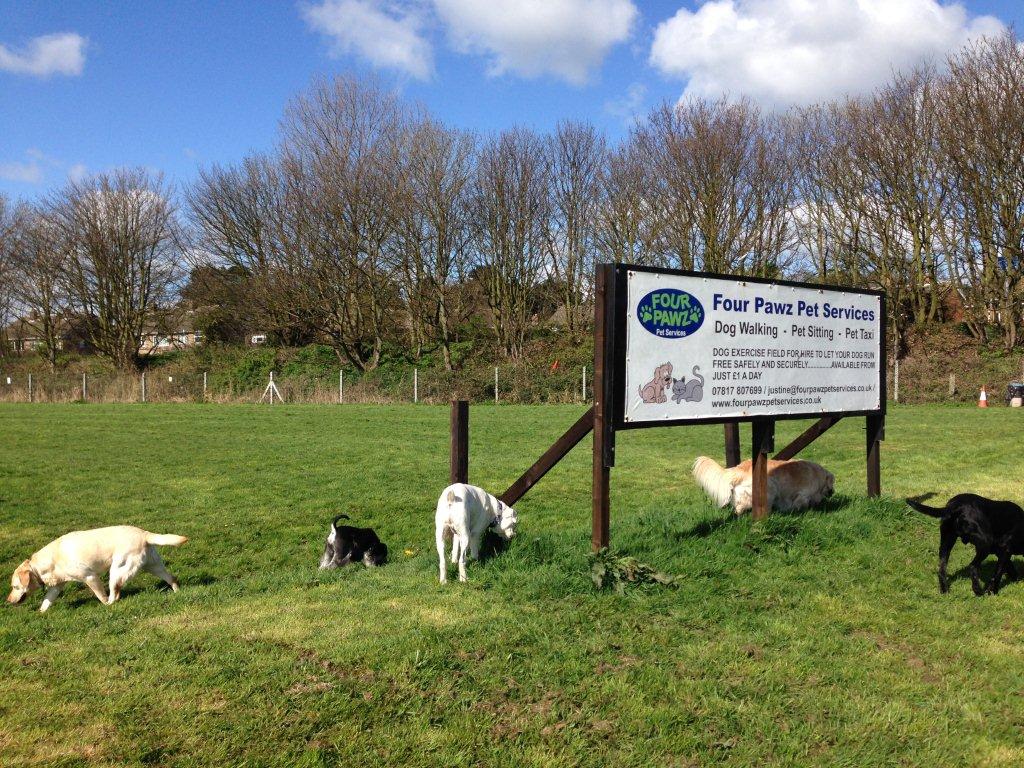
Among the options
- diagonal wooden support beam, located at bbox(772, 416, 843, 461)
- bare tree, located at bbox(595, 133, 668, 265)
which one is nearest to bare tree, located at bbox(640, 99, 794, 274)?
bare tree, located at bbox(595, 133, 668, 265)

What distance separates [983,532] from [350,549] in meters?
5.28

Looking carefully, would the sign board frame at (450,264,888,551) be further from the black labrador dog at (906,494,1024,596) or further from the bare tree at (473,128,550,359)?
the bare tree at (473,128,550,359)

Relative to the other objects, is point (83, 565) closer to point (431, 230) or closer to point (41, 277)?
point (431, 230)

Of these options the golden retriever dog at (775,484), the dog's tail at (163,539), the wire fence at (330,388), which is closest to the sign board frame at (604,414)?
the golden retriever dog at (775,484)

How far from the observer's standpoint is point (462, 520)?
6.30 meters

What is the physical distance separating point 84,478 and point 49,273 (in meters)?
44.9

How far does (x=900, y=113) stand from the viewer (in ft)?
118

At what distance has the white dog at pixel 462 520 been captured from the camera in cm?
630

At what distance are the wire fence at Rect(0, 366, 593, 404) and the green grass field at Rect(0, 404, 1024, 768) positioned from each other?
26.4 metres

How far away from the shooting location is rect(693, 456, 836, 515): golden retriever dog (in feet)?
27.6

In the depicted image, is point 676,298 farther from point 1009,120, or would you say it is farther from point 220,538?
point 1009,120

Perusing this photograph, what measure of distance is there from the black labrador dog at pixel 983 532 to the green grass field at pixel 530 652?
18 centimetres

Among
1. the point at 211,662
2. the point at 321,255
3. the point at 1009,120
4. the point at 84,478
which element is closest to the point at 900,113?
the point at 1009,120

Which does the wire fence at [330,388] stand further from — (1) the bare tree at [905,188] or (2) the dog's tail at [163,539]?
(2) the dog's tail at [163,539]
